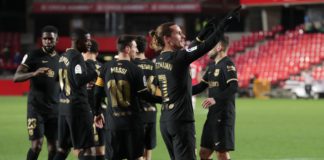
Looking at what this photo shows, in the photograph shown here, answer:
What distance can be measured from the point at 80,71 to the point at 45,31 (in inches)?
56.3

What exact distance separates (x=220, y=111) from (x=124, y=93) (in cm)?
192


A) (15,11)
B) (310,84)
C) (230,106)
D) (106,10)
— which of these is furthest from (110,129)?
(15,11)

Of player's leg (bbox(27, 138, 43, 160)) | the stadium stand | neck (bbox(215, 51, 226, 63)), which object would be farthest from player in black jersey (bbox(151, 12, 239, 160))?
the stadium stand

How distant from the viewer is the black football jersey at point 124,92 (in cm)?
1005

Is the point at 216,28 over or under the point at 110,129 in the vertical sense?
over

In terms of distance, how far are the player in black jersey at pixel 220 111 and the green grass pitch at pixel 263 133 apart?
11.0 feet

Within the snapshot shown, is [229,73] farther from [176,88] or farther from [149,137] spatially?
[176,88]

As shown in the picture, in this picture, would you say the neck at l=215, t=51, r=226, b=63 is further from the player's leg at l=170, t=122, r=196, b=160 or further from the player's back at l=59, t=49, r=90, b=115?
the player's leg at l=170, t=122, r=196, b=160

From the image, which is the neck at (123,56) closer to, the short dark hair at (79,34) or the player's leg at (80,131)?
the short dark hair at (79,34)

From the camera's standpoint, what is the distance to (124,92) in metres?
10.1

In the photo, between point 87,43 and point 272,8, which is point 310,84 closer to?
point 272,8

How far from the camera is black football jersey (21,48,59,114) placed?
12.3 metres

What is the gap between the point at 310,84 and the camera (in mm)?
39438

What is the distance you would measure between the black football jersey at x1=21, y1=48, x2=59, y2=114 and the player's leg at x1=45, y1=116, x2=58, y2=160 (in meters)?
0.14
